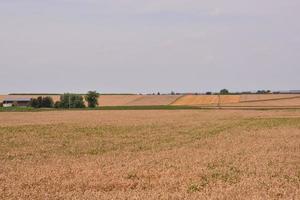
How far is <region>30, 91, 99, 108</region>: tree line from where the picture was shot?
133m

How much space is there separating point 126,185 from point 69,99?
12157 cm

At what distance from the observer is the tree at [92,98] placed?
134 metres

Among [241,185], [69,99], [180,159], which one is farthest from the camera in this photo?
[69,99]

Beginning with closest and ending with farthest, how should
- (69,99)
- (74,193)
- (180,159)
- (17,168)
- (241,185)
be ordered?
(74,193)
(241,185)
(17,168)
(180,159)
(69,99)

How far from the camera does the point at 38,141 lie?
28234 millimetres

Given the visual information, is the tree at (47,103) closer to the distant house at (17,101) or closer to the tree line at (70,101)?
the tree line at (70,101)

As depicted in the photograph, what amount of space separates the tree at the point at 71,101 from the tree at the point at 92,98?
6.14 ft

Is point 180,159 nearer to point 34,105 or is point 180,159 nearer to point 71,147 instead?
point 71,147

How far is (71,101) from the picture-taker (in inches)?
5226

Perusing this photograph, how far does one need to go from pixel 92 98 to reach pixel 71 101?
5.61 m

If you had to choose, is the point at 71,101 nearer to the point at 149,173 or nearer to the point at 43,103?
the point at 43,103

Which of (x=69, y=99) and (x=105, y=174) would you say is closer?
(x=105, y=174)

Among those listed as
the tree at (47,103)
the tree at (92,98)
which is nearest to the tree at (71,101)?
the tree at (92,98)

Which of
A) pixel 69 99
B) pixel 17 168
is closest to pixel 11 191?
pixel 17 168
